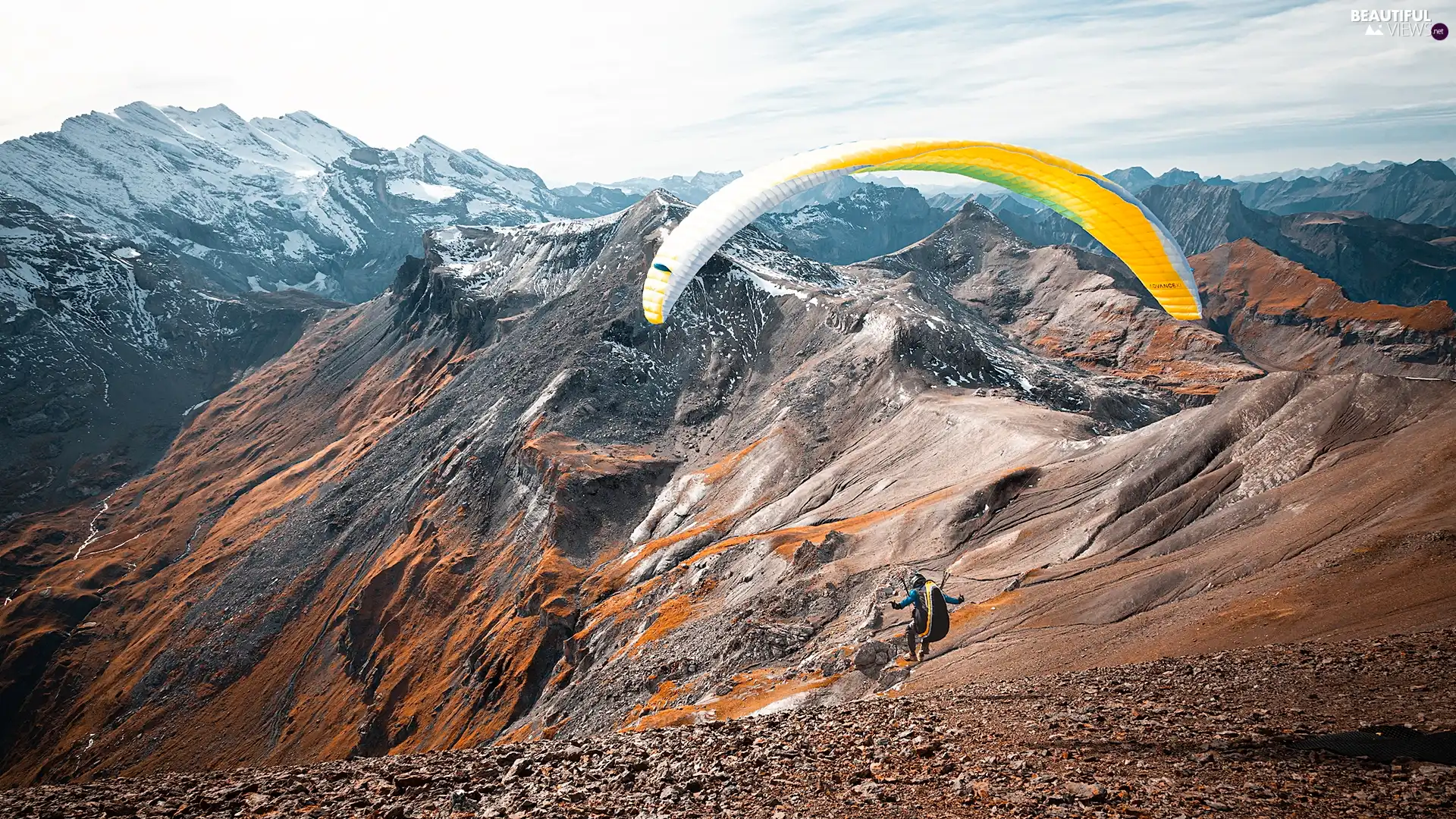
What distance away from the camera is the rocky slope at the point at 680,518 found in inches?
852

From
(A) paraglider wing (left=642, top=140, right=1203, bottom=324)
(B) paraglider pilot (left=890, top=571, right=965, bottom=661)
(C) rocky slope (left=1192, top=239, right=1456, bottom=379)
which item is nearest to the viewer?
(B) paraglider pilot (left=890, top=571, right=965, bottom=661)

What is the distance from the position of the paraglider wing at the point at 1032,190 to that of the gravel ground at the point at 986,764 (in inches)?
535

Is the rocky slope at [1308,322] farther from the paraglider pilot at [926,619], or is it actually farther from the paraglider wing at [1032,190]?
the paraglider pilot at [926,619]

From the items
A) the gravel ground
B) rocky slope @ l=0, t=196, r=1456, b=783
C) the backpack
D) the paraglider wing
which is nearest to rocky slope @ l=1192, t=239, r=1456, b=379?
rocky slope @ l=0, t=196, r=1456, b=783

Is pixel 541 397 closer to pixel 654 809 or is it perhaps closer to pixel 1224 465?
pixel 1224 465

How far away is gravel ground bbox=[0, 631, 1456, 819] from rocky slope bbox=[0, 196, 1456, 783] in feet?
10.3

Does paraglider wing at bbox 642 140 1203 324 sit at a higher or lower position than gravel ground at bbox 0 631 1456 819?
higher

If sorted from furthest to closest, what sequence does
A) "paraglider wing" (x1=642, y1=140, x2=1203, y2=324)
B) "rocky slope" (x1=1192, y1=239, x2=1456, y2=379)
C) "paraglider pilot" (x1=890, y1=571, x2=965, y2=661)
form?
1. "rocky slope" (x1=1192, y1=239, x2=1456, y2=379)
2. "paraglider wing" (x1=642, y1=140, x2=1203, y2=324)
3. "paraglider pilot" (x1=890, y1=571, x2=965, y2=661)

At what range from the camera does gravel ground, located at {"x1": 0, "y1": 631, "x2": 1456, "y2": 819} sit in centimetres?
983

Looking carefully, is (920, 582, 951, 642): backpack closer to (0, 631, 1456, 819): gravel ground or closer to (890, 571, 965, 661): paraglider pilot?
(890, 571, 965, 661): paraglider pilot

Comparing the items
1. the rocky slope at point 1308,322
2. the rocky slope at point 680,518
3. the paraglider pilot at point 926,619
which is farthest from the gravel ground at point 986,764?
the rocky slope at point 1308,322

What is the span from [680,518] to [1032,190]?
40171 millimetres

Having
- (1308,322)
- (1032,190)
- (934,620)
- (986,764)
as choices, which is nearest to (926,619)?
(934,620)

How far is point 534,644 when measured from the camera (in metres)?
51.0
